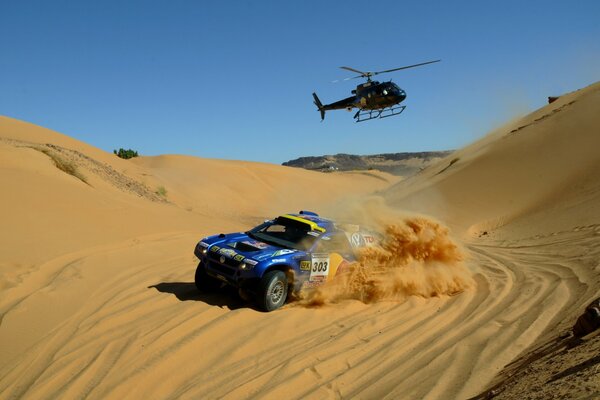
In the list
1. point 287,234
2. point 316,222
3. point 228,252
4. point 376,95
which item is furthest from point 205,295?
point 376,95

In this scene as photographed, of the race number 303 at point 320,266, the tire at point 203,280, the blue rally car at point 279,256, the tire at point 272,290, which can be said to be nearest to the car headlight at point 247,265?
the blue rally car at point 279,256

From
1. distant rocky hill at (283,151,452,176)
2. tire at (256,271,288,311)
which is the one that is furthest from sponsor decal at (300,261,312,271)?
distant rocky hill at (283,151,452,176)

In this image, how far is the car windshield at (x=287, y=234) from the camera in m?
7.44

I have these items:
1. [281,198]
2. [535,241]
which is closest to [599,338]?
[535,241]

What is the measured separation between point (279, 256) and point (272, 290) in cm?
54

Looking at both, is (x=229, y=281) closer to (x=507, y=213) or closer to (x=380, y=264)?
(x=380, y=264)

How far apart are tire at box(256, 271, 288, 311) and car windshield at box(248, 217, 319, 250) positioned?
0.68 metres

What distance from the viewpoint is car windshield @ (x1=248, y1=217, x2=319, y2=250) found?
744 centimetres

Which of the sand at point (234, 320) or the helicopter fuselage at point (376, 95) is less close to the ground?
the helicopter fuselage at point (376, 95)

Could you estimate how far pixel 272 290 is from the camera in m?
6.72

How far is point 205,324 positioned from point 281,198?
121 ft

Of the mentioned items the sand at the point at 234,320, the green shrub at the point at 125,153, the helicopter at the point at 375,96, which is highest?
the green shrub at the point at 125,153

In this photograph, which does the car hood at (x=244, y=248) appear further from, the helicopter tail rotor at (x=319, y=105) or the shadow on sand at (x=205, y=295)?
the helicopter tail rotor at (x=319, y=105)

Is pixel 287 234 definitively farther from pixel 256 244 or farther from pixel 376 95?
pixel 376 95
